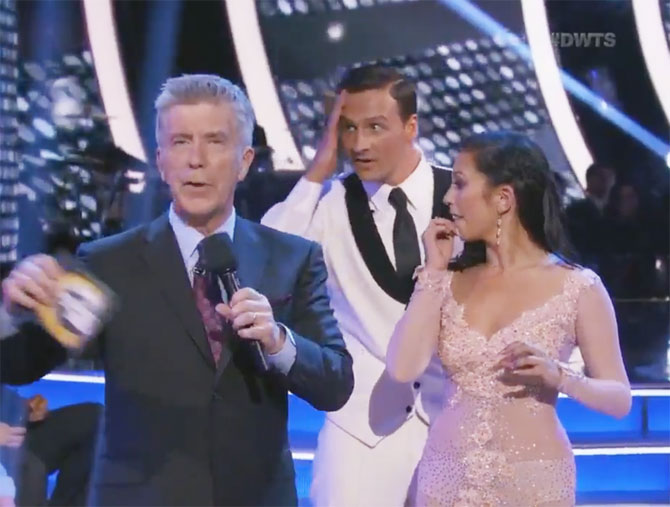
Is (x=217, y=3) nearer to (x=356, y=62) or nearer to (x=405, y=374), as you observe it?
(x=356, y=62)

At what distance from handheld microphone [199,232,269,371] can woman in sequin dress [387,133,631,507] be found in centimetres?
60

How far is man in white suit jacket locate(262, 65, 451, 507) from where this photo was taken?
196cm

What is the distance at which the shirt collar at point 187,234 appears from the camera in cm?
126

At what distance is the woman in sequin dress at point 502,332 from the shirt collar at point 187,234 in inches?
22.0

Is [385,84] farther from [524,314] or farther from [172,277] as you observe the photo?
[172,277]

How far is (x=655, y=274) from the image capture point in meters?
4.93

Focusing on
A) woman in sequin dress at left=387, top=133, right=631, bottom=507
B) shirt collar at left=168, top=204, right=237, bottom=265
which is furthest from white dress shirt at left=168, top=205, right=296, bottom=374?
woman in sequin dress at left=387, top=133, right=631, bottom=507

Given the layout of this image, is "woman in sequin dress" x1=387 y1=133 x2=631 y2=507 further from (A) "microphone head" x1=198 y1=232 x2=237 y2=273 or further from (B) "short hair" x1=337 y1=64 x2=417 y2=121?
(A) "microphone head" x1=198 y1=232 x2=237 y2=273

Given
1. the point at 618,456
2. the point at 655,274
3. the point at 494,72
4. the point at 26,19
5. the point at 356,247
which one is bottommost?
the point at 618,456

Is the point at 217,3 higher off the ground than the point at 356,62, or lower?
higher

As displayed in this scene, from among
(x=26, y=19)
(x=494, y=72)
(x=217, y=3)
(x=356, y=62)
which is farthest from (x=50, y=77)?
(x=494, y=72)

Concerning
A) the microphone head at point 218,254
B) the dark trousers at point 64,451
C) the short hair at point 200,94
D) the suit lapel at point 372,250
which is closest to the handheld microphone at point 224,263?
the microphone head at point 218,254

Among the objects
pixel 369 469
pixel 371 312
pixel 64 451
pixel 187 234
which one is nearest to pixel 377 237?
pixel 371 312

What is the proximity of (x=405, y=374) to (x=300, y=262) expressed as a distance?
502 mm
